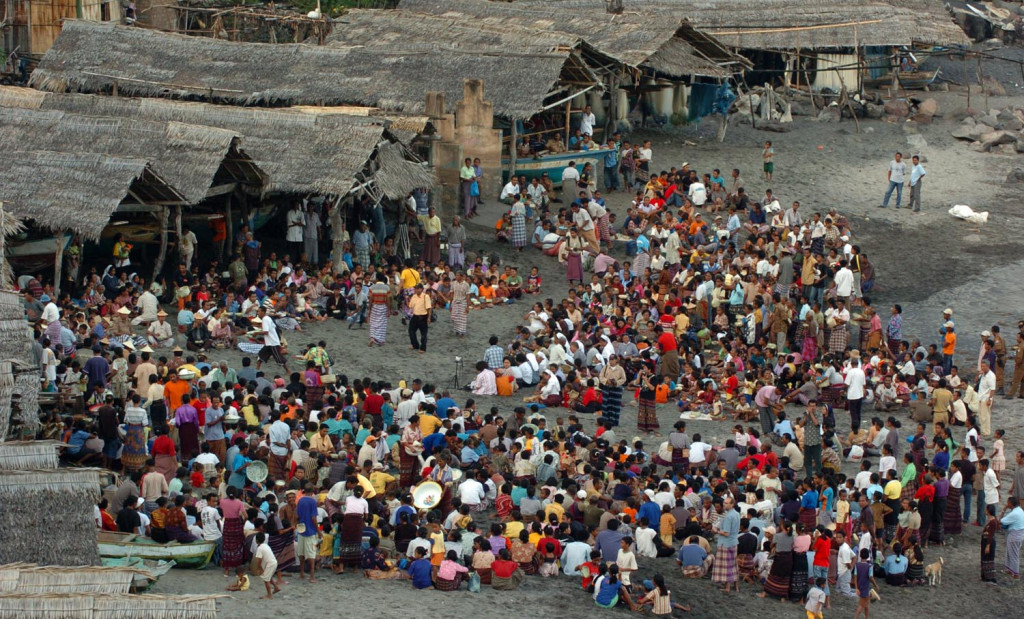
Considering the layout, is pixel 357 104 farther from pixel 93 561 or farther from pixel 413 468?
pixel 93 561

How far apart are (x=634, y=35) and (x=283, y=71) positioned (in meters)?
8.28

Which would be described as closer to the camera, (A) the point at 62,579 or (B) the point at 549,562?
(A) the point at 62,579

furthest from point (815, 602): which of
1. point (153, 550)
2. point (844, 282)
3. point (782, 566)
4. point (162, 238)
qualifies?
point (162, 238)

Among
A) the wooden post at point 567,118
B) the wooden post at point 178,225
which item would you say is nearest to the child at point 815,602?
the wooden post at point 178,225

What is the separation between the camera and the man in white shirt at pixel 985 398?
24.2m

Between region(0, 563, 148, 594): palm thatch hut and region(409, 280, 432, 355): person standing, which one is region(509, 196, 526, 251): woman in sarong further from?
region(0, 563, 148, 594): palm thatch hut

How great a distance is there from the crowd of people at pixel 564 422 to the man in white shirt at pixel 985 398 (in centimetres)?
5

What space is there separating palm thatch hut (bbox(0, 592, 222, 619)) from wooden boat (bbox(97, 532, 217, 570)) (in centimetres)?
355

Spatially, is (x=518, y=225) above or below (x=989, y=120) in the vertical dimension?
below

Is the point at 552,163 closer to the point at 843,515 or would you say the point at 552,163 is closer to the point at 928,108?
the point at 928,108

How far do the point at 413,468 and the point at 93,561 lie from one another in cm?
593

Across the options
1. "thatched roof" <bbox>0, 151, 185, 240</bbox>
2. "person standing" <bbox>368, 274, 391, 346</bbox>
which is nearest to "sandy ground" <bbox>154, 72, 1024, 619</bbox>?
"person standing" <bbox>368, 274, 391, 346</bbox>

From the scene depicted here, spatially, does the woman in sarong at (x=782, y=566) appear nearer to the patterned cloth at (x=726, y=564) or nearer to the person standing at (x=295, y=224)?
the patterned cloth at (x=726, y=564)

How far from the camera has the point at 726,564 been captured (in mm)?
19109
